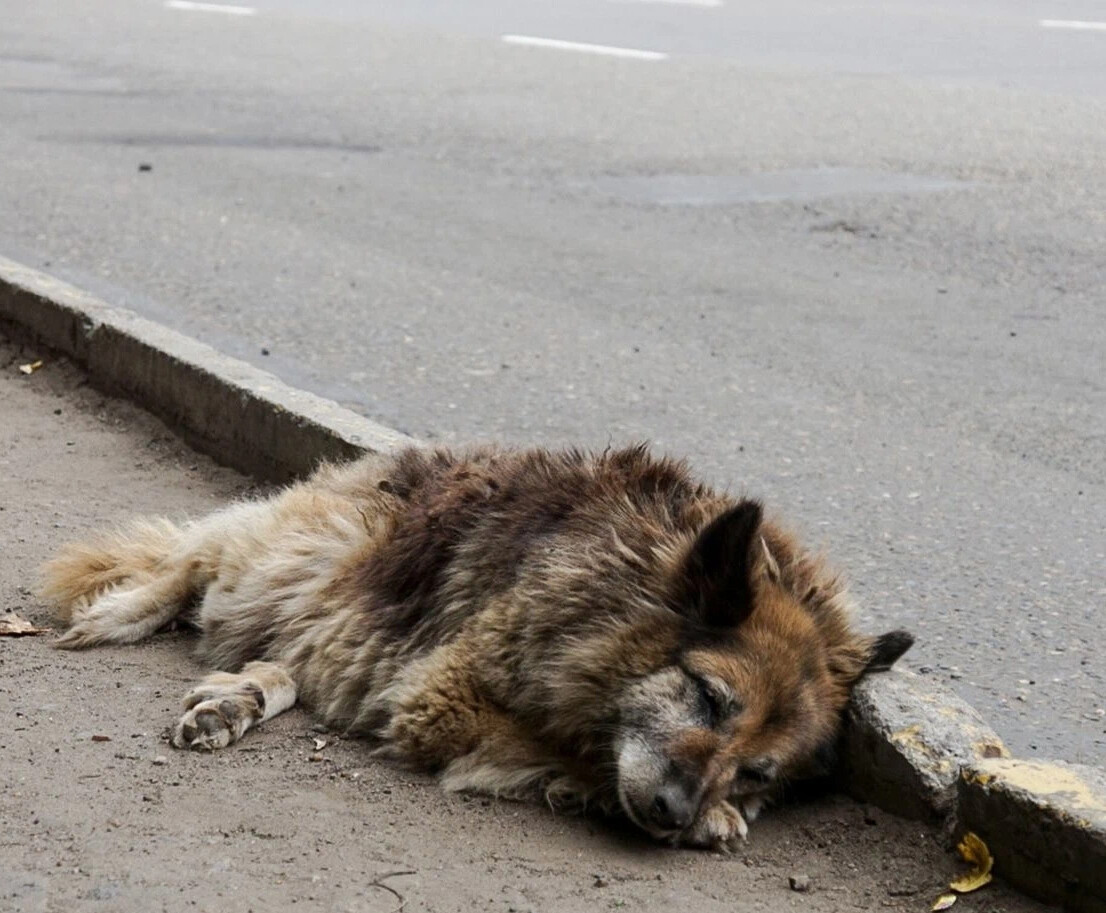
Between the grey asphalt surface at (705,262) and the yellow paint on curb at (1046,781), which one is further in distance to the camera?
the grey asphalt surface at (705,262)

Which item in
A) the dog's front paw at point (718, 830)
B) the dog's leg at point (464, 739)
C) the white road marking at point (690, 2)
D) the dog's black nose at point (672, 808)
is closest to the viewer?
the dog's black nose at point (672, 808)

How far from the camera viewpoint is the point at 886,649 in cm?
402

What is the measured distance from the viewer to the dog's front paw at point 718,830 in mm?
3775

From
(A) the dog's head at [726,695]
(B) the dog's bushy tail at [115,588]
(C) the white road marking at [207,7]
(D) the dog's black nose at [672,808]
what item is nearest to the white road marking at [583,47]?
(C) the white road marking at [207,7]

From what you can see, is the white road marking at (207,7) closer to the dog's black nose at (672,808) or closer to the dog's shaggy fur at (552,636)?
the dog's shaggy fur at (552,636)

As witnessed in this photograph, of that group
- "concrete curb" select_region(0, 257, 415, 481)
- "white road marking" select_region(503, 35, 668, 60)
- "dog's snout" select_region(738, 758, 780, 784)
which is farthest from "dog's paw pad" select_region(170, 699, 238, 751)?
"white road marking" select_region(503, 35, 668, 60)

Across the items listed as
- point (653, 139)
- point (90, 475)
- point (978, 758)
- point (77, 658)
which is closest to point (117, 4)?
point (653, 139)

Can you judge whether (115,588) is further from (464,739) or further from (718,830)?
(718,830)

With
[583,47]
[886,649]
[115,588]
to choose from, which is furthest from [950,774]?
[583,47]

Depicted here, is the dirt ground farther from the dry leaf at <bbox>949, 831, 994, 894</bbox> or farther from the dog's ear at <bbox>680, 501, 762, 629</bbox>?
the dog's ear at <bbox>680, 501, 762, 629</bbox>

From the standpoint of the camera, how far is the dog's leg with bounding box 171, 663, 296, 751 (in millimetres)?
4062

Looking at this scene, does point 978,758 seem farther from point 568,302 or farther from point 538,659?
point 568,302

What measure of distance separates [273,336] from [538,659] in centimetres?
399

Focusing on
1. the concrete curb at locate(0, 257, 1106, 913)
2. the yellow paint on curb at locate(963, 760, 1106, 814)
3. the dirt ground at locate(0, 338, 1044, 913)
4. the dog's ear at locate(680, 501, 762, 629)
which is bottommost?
the dirt ground at locate(0, 338, 1044, 913)
